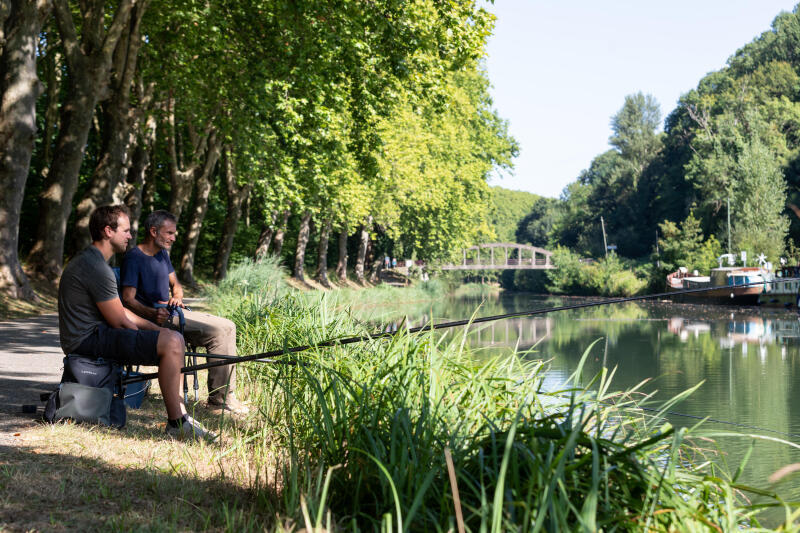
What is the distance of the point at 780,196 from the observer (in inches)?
1775

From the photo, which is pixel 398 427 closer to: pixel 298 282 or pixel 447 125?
pixel 298 282

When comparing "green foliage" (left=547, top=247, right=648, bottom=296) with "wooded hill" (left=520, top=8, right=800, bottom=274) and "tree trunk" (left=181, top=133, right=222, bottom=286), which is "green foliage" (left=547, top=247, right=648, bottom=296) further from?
"tree trunk" (left=181, top=133, right=222, bottom=286)

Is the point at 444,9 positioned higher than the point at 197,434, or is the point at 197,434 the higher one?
the point at 444,9

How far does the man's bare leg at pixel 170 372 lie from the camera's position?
450cm

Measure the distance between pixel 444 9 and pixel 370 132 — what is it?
3.01 m

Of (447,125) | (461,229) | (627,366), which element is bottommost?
(627,366)

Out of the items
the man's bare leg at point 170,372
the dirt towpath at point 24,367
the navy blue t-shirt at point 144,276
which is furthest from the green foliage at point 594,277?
the man's bare leg at point 170,372

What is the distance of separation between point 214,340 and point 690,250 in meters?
47.2

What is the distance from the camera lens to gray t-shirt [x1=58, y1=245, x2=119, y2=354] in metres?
4.59

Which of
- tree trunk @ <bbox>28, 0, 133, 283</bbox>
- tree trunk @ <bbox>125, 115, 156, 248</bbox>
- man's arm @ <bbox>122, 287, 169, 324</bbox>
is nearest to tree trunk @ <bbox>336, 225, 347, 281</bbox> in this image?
tree trunk @ <bbox>125, 115, 156, 248</bbox>

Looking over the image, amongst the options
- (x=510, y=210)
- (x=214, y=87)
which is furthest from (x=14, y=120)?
(x=510, y=210)

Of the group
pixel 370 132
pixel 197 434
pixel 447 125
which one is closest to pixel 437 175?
pixel 447 125

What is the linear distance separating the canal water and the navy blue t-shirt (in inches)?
88.3

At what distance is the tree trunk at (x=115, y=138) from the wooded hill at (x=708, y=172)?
3386 cm
